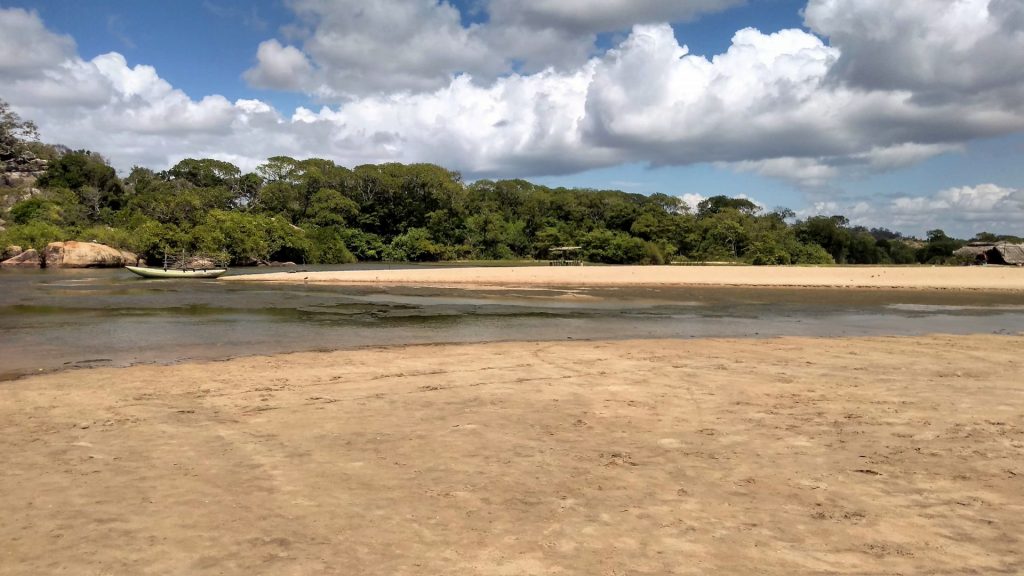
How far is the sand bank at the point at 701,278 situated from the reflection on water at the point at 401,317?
6.06 metres

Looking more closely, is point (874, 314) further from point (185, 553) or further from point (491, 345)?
point (185, 553)

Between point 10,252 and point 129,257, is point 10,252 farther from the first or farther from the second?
point 129,257

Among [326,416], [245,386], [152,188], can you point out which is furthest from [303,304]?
[152,188]

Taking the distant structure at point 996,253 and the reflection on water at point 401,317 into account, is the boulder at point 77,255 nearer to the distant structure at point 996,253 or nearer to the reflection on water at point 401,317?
the reflection on water at point 401,317

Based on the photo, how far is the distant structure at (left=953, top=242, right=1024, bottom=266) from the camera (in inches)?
2562

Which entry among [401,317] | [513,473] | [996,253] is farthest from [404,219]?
[513,473]

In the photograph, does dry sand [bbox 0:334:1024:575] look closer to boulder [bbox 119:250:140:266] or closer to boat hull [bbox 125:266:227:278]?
boat hull [bbox 125:266:227:278]

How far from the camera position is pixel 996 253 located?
68438 millimetres

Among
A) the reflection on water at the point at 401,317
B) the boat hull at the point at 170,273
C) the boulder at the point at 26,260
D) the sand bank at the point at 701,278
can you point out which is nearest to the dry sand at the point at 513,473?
the reflection on water at the point at 401,317

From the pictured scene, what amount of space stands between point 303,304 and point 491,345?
53.4 feet

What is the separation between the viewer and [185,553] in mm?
4578

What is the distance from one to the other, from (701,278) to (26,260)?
233 ft

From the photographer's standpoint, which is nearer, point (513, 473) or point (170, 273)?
point (513, 473)

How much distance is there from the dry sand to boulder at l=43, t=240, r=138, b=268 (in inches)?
2745
